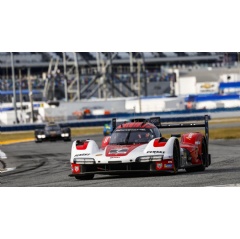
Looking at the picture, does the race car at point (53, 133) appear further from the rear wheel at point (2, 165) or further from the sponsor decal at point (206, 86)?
the sponsor decal at point (206, 86)

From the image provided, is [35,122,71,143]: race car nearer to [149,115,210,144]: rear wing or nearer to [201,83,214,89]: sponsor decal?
[149,115,210,144]: rear wing

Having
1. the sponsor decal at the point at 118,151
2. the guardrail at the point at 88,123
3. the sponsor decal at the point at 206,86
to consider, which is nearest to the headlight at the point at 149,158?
the sponsor decal at the point at 118,151

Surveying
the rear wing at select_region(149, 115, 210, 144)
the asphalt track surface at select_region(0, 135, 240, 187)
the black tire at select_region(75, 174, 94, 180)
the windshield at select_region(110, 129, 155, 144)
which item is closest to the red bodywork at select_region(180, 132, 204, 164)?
the rear wing at select_region(149, 115, 210, 144)

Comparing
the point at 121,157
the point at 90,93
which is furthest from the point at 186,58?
the point at 90,93

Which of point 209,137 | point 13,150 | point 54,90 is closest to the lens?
point 209,137

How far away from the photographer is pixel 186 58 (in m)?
25.8

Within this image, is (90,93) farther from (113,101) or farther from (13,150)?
(13,150)

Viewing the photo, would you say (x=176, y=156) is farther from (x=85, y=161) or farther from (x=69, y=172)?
(x=69, y=172)

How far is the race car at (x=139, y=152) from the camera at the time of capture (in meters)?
22.9

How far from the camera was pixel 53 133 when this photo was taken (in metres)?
28.5

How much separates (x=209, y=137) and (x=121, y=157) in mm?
4332

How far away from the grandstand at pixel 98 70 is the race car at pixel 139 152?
2.24 meters

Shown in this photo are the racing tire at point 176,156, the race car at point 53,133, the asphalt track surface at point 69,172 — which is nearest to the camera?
the asphalt track surface at point 69,172

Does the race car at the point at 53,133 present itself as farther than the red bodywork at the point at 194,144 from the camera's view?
Yes
